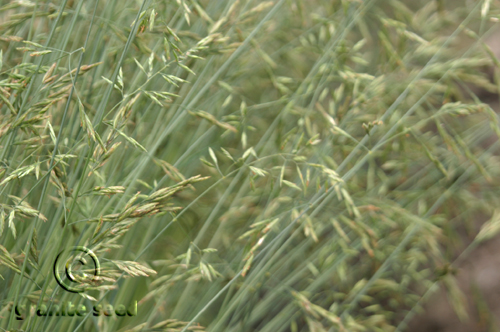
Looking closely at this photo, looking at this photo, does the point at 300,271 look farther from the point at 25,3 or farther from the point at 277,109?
the point at 25,3

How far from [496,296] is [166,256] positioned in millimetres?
1438

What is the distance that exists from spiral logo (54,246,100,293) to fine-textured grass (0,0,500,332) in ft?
0.11

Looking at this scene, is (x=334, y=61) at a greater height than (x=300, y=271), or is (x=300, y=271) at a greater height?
(x=334, y=61)

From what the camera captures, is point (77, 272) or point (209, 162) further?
point (209, 162)

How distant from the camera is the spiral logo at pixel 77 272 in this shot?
0.82 meters

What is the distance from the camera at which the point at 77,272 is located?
0.86m

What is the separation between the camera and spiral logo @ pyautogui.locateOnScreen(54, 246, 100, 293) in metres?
0.82

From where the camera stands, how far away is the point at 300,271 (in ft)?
4.56

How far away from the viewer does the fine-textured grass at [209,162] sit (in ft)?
2.89

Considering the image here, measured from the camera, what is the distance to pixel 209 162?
1.19 metres

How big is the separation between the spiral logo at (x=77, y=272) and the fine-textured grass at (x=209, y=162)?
0.11 feet

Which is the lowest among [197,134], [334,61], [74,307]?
[74,307]

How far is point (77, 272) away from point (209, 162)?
479 mm

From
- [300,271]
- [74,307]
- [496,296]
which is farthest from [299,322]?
[74,307]
